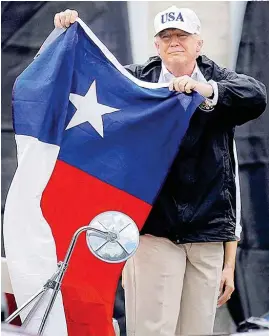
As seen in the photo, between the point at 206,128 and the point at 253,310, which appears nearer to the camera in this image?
the point at 206,128

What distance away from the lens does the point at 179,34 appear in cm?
276

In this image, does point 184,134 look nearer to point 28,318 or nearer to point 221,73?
point 221,73

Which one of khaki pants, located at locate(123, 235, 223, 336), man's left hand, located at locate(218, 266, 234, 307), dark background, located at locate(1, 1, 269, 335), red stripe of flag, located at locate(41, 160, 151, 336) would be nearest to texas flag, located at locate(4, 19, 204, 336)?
red stripe of flag, located at locate(41, 160, 151, 336)

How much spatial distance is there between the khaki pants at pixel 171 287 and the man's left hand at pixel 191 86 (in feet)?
2.05

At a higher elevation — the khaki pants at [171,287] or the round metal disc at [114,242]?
the round metal disc at [114,242]

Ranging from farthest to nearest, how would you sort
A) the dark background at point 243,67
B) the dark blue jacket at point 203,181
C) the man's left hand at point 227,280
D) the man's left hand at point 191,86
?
the dark background at point 243,67
the man's left hand at point 227,280
the dark blue jacket at point 203,181
the man's left hand at point 191,86

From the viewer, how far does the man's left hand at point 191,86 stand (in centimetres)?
258

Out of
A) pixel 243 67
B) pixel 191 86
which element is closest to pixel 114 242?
pixel 191 86

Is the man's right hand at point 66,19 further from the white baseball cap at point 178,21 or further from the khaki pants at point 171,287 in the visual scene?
the khaki pants at point 171,287

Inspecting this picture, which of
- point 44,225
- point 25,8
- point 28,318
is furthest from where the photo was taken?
point 25,8

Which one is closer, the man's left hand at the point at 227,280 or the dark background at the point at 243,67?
the man's left hand at the point at 227,280

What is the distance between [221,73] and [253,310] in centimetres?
140

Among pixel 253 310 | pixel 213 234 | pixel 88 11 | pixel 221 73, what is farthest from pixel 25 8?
pixel 253 310

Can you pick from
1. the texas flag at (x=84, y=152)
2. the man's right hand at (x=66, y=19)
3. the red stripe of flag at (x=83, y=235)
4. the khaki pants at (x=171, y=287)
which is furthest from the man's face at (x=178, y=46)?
the khaki pants at (x=171, y=287)
